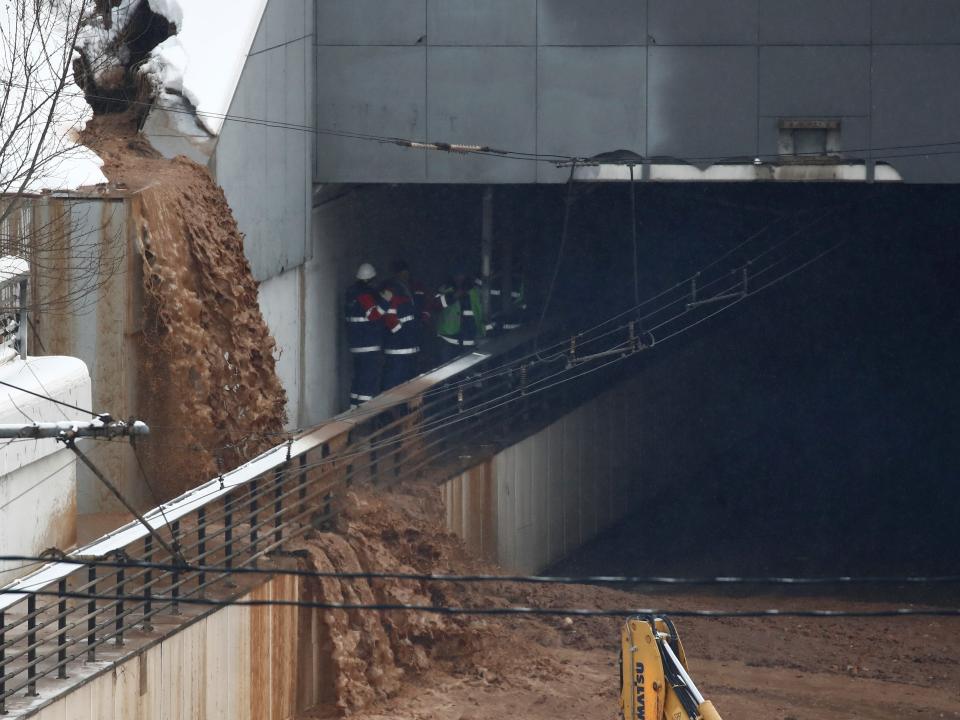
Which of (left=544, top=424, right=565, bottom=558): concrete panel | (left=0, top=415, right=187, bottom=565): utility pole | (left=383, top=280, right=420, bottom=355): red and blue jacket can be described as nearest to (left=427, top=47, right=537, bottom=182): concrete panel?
(left=383, top=280, right=420, bottom=355): red and blue jacket

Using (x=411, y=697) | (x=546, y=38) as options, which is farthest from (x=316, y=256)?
(x=411, y=697)

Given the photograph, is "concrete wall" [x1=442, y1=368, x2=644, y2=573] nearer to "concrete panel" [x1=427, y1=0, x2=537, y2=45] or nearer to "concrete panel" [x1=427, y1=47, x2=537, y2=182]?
"concrete panel" [x1=427, y1=47, x2=537, y2=182]

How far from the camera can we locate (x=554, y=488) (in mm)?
20719

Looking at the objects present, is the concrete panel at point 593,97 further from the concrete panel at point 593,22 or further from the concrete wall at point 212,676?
the concrete wall at point 212,676

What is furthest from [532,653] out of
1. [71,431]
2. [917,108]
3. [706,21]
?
[917,108]

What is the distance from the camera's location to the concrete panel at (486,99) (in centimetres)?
1948

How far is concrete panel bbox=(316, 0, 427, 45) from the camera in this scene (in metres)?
19.5

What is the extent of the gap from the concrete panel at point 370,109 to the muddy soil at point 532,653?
5423mm

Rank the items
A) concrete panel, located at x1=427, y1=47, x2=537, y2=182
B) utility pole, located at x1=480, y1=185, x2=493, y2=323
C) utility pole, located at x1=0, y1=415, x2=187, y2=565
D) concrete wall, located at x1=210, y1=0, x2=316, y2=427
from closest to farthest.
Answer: utility pole, located at x1=0, y1=415, x2=187, y2=565 < concrete wall, located at x1=210, y1=0, x2=316, y2=427 < concrete panel, located at x1=427, y1=47, x2=537, y2=182 < utility pole, located at x1=480, y1=185, x2=493, y2=323

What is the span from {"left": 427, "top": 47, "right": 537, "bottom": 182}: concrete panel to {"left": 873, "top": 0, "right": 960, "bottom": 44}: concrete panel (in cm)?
471

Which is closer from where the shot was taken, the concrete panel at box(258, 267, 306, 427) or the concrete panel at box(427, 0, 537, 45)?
the concrete panel at box(258, 267, 306, 427)

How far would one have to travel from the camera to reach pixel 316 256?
20.2 meters

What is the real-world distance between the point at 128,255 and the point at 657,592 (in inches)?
347

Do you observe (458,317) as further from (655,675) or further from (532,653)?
(655,675)
